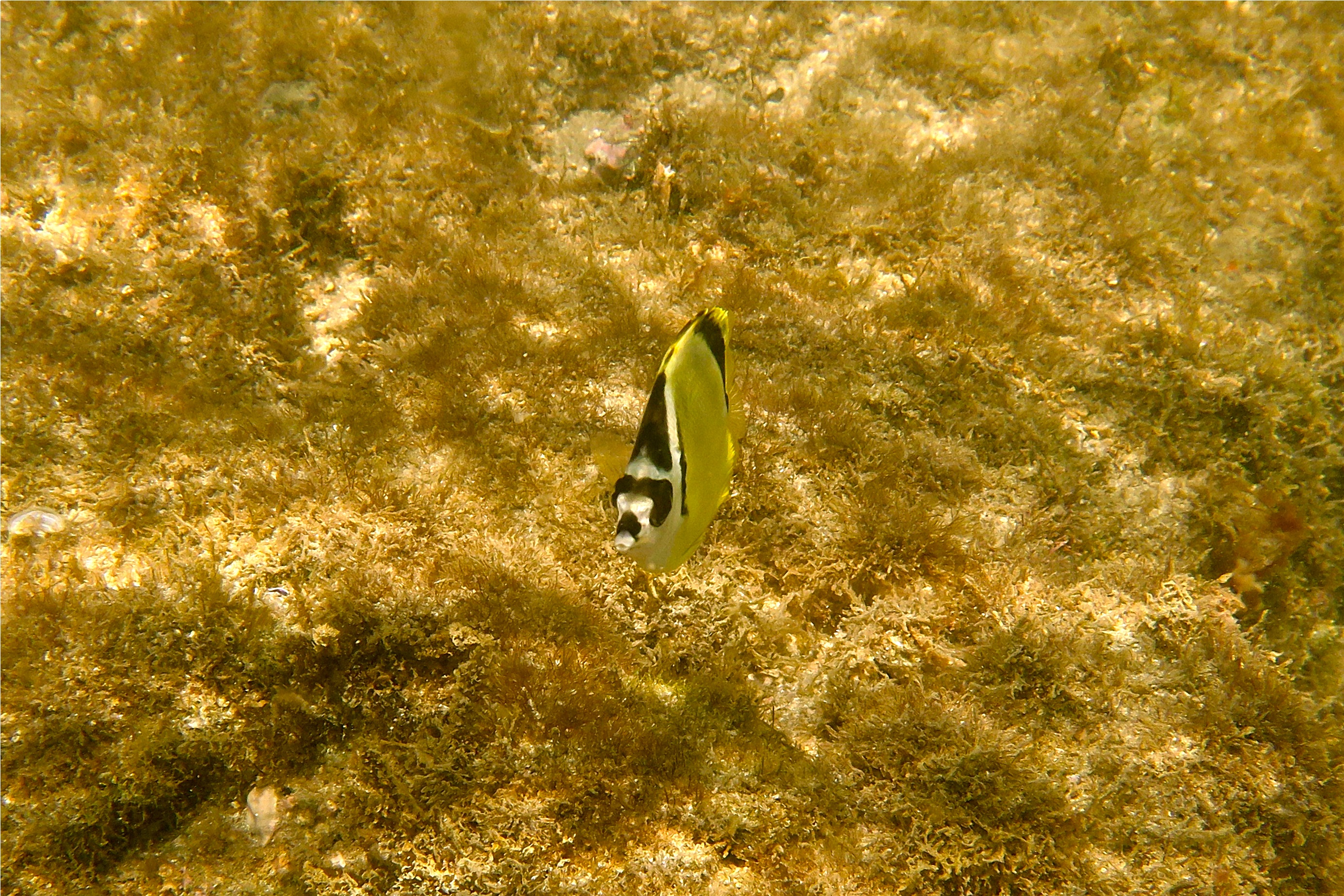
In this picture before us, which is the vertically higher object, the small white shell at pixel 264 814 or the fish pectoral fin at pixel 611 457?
the fish pectoral fin at pixel 611 457

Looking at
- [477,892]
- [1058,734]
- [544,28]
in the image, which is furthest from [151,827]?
[544,28]

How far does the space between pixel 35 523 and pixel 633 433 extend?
279cm

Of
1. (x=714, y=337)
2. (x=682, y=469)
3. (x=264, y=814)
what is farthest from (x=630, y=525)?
(x=264, y=814)

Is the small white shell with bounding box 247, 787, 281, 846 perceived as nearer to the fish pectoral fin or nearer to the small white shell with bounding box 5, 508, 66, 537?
the small white shell with bounding box 5, 508, 66, 537

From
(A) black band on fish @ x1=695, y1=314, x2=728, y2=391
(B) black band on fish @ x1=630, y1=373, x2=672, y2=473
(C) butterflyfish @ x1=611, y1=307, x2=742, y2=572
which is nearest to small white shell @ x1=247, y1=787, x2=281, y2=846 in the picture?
(C) butterflyfish @ x1=611, y1=307, x2=742, y2=572

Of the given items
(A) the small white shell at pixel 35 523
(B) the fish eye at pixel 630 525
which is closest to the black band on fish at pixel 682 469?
(B) the fish eye at pixel 630 525

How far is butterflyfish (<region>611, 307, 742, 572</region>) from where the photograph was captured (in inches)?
59.0

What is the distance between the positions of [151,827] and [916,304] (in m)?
4.31

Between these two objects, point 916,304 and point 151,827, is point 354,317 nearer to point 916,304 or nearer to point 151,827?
point 151,827

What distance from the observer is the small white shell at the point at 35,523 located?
269 cm

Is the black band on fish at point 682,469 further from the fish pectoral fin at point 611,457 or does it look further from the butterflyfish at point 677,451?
the fish pectoral fin at point 611,457

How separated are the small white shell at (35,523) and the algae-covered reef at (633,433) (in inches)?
0.8

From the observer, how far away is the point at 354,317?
11.3 ft

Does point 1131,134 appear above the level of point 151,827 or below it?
above
